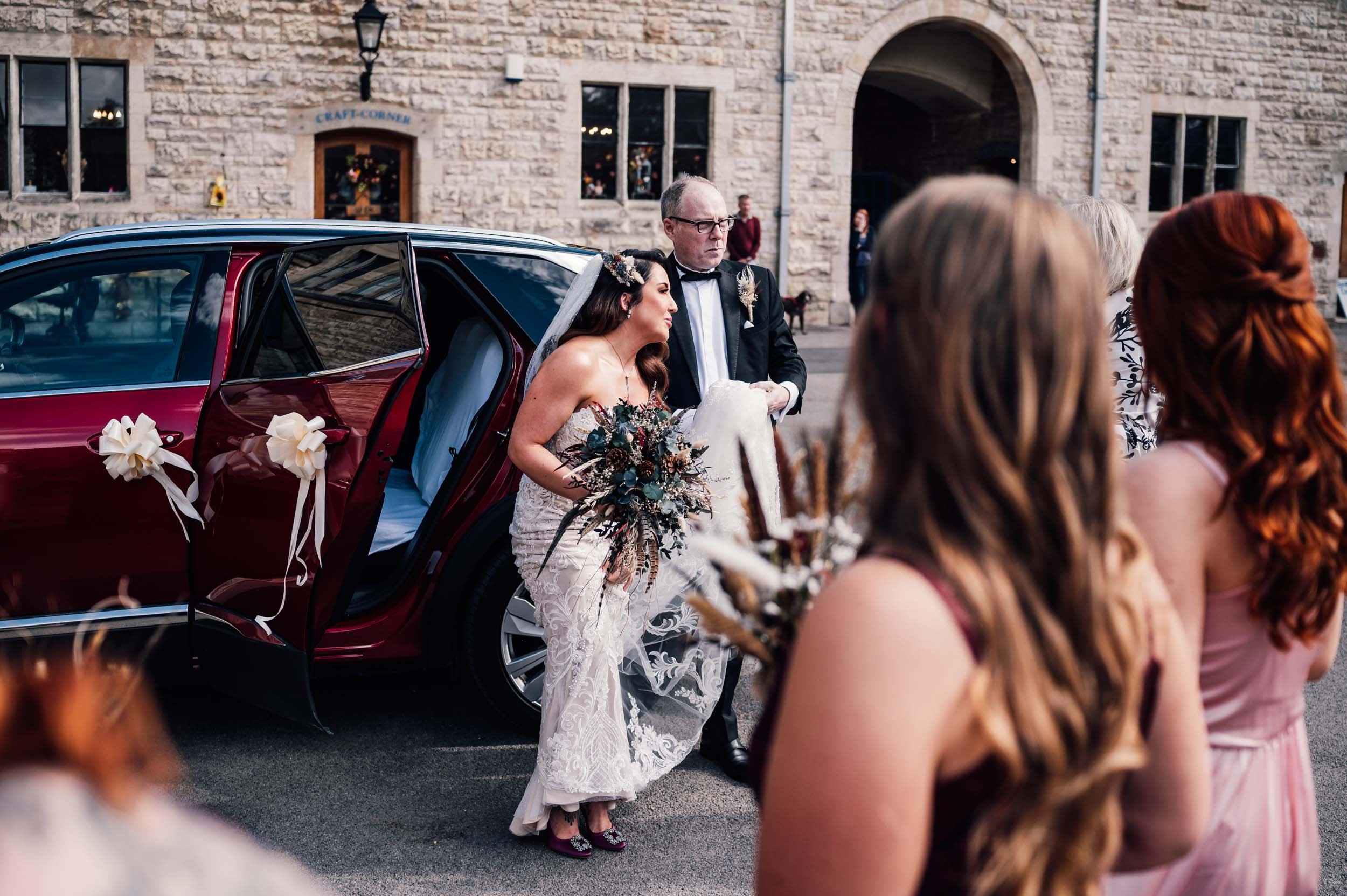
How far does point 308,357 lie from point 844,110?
15.9m

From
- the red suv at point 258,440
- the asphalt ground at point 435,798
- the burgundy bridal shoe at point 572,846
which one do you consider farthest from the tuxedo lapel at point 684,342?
the burgundy bridal shoe at point 572,846

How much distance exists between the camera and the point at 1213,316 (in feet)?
5.99

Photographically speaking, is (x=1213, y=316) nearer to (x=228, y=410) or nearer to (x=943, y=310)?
(x=943, y=310)

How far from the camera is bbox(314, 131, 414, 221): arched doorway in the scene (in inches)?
669

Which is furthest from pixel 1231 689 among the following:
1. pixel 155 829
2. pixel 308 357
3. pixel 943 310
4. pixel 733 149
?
pixel 733 149

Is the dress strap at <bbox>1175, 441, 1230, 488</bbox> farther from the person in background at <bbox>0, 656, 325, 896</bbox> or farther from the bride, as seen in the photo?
the bride

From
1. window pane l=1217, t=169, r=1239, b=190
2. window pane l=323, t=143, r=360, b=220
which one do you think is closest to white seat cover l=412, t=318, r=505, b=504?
window pane l=323, t=143, r=360, b=220

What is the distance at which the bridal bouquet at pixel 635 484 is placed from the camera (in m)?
3.88

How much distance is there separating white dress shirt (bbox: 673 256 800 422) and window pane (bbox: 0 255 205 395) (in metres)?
1.74

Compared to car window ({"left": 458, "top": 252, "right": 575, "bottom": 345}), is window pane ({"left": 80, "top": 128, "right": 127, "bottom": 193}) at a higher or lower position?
higher

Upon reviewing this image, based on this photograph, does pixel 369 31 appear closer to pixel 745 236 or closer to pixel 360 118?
pixel 360 118

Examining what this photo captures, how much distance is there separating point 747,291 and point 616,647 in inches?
63.6

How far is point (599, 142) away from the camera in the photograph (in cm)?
1814

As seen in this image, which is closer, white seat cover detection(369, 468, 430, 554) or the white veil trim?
the white veil trim
